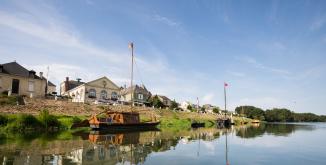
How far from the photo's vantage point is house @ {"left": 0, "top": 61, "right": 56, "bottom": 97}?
4354 centimetres

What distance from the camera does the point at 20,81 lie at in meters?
45.3

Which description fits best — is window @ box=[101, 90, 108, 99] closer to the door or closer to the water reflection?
the door

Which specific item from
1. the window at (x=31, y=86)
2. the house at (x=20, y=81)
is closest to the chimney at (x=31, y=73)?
the house at (x=20, y=81)

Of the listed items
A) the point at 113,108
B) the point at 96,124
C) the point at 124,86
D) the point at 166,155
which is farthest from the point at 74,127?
the point at 124,86

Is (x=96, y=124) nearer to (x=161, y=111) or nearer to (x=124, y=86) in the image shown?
(x=161, y=111)

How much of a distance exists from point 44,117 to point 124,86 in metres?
53.5

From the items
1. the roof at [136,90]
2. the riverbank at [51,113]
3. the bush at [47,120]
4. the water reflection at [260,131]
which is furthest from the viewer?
the roof at [136,90]

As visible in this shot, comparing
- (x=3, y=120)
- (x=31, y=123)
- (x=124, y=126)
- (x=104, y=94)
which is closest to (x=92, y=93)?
(x=104, y=94)

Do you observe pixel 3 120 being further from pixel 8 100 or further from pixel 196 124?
pixel 196 124

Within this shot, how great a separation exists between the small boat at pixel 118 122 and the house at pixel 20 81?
13966 millimetres

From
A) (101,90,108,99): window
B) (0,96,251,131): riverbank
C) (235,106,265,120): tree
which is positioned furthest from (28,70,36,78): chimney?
(235,106,265,120): tree

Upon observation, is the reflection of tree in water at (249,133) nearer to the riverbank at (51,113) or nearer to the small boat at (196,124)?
the small boat at (196,124)

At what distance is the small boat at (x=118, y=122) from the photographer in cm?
3586

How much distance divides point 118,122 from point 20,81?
1966 cm
